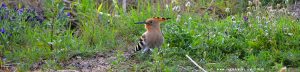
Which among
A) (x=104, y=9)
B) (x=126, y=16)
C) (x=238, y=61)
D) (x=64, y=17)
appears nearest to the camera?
(x=238, y=61)

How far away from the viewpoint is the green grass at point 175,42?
18.9 feet

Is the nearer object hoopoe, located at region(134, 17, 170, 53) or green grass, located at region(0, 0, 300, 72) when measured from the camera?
green grass, located at region(0, 0, 300, 72)

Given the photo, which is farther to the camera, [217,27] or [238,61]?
[217,27]

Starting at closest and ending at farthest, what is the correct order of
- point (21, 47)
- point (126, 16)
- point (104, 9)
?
point (21, 47) → point (126, 16) → point (104, 9)

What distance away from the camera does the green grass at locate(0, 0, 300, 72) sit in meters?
5.75

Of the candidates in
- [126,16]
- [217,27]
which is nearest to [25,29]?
[126,16]

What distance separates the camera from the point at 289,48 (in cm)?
602

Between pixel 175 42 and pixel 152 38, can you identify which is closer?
pixel 152 38

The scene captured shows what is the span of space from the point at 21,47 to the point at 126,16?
1.70 meters

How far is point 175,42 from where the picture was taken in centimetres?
633

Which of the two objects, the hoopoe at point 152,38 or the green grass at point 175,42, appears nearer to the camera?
the green grass at point 175,42

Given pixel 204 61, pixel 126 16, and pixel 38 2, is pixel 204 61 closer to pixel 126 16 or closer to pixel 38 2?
pixel 126 16

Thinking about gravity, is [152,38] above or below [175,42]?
above

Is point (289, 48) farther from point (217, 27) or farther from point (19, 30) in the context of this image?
point (19, 30)
